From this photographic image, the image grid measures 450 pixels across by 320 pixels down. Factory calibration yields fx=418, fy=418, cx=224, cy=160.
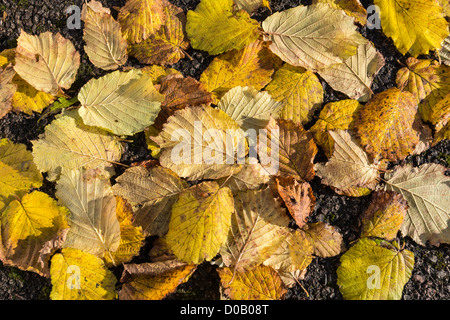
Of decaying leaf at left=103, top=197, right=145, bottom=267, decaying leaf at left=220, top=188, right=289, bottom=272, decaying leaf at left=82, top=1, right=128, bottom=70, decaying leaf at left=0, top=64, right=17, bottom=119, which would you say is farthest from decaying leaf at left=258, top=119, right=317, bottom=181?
decaying leaf at left=0, top=64, right=17, bottom=119

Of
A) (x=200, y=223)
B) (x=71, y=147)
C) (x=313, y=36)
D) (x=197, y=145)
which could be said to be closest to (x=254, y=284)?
(x=200, y=223)

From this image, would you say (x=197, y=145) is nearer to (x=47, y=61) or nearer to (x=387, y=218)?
(x=47, y=61)

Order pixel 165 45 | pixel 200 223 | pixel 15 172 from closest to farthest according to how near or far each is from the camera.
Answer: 1. pixel 200 223
2. pixel 15 172
3. pixel 165 45

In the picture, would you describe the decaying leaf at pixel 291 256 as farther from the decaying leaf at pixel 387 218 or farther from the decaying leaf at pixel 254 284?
the decaying leaf at pixel 387 218

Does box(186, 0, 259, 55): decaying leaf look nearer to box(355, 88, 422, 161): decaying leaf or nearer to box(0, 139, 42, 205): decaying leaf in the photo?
box(355, 88, 422, 161): decaying leaf

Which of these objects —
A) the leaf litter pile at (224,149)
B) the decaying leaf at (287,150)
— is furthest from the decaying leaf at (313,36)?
the decaying leaf at (287,150)
